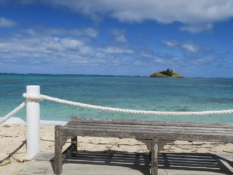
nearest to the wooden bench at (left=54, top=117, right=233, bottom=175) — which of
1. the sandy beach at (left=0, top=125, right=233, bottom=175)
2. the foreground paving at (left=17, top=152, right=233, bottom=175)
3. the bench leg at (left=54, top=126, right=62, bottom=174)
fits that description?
the bench leg at (left=54, top=126, right=62, bottom=174)

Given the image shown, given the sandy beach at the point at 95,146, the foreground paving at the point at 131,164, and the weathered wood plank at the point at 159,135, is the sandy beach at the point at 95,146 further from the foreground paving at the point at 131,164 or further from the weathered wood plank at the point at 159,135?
the weathered wood plank at the point at 159,135

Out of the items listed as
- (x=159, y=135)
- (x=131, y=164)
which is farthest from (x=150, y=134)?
(x=131, y=164)

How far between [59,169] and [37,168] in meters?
0.42

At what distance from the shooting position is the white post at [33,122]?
10.4 ft

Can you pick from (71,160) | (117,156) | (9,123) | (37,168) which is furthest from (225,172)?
(9,123)

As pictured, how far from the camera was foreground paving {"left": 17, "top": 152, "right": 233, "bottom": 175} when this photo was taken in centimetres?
265

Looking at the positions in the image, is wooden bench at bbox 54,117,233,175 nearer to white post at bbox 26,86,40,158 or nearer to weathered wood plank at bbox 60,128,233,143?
weathered wood plank at bbox 60,128,233,143

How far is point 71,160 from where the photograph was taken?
3.00 m

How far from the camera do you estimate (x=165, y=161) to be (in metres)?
3.04

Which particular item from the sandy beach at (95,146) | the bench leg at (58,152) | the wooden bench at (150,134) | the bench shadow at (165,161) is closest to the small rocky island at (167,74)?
the sandy beach at (95,146)

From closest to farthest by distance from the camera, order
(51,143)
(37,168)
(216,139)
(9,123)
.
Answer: (216,139) < (37,168) < (51,143) < (9,123)

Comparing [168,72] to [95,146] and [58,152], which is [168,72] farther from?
[58,152]

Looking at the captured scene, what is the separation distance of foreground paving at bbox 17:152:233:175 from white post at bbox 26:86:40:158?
0.20m

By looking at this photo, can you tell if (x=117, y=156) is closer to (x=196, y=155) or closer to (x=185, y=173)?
(x=185, y=173)
